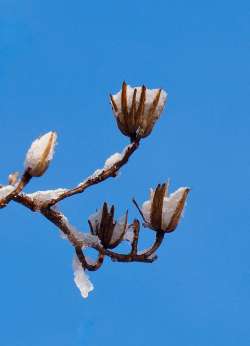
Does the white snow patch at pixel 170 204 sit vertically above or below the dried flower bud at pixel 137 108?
below

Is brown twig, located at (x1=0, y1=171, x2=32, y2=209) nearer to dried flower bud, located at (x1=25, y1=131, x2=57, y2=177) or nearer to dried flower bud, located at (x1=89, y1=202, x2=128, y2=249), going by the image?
dried flower bud, located at (x1=25, y1=131, x2=57, y2=177)

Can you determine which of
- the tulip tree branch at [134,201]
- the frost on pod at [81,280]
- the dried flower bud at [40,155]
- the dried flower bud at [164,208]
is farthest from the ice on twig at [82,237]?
the dried flower bud at [40,155]

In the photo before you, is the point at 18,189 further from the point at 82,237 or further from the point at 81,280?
the point at 81,280

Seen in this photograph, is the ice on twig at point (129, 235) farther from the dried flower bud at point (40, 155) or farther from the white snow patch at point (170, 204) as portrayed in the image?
the dried flower bud at point (40, 155)

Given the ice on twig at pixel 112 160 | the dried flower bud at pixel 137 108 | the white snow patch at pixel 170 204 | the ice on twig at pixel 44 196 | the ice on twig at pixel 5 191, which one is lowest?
the ice on twig at pixel 5 191

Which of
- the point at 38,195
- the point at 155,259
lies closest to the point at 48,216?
the point at 38,195

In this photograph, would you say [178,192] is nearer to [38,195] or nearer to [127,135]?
[127,135]
